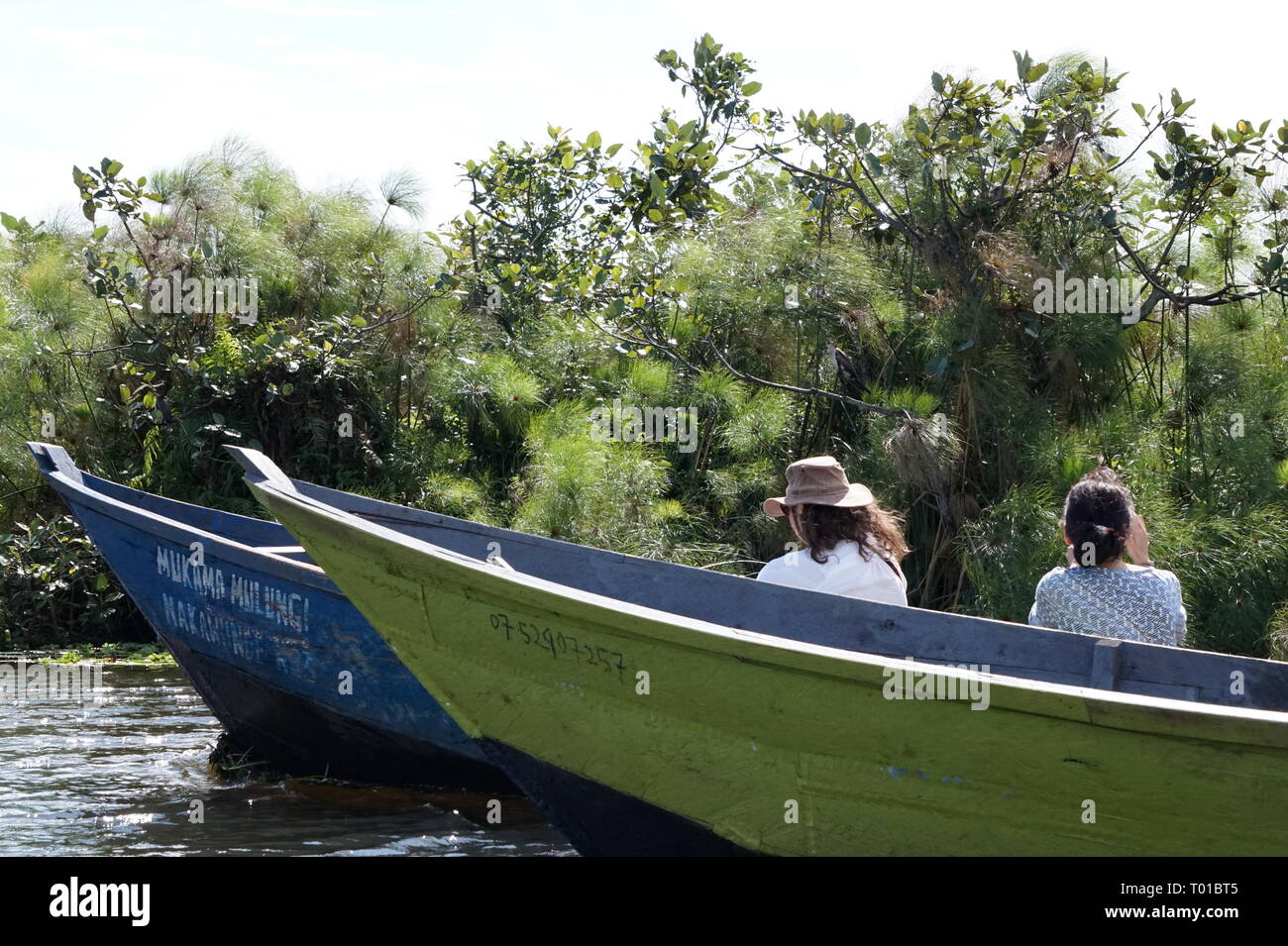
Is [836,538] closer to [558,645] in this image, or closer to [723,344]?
[558,645]

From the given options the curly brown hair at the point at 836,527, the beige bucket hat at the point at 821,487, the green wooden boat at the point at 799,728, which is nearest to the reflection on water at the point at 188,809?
the green wooden boat at the point at 799,728

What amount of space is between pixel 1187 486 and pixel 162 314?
21.6ft

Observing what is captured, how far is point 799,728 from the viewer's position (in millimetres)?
3070

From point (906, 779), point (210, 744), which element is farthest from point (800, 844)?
point (210, 744)

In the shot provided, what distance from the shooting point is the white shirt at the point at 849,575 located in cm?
427

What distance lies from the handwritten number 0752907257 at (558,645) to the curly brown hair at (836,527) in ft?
4.08

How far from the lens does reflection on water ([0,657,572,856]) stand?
4.45 metres

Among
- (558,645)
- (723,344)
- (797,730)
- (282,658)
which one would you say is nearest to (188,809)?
(282,658)

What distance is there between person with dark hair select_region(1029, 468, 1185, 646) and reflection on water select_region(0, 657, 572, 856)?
192 centimetres

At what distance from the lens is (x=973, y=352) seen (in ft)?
22.1

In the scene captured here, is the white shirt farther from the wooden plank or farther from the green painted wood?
the green painted wood

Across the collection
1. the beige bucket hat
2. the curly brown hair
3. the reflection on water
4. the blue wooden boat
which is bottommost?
the reflection on water

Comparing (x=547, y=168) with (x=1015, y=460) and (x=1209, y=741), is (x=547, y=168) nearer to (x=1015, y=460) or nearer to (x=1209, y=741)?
(x=1015, y=460)

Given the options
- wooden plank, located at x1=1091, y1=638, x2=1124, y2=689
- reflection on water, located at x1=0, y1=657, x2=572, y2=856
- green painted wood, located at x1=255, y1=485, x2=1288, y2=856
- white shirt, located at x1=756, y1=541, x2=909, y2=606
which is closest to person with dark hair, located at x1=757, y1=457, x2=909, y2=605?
white shirt, located at x1=756, y1=541, x2=909, y2=606
